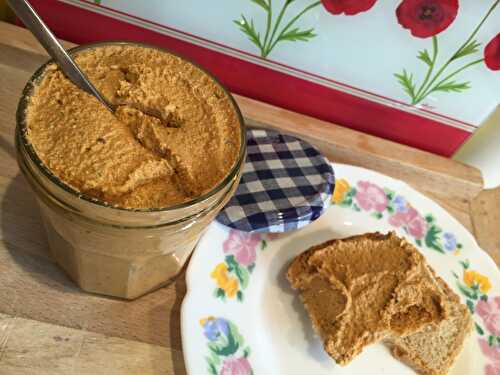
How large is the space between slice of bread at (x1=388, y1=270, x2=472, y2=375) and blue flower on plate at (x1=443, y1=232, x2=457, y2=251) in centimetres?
15

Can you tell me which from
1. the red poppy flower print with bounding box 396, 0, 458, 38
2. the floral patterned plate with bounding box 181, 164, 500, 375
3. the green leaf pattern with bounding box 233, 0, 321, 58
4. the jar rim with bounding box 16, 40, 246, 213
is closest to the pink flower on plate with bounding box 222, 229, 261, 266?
the floral patterned plate with bounding box 181, 164, 500, 375

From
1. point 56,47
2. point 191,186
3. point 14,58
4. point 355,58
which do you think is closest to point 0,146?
point 14,58

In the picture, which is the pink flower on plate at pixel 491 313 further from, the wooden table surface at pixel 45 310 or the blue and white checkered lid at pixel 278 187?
the wooden table surface at pixel 45 310

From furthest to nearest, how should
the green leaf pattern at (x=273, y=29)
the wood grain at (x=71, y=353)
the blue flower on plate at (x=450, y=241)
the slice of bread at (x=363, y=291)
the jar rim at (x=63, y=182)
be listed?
the blue flower on plate at (x=450, y=241) → the green leaf pattern at (x=273, y=29) → the slice of bread at (x=363, y=291) → the wood grain at (x=71, y=353) → the jar rim at (x=63, y=182)

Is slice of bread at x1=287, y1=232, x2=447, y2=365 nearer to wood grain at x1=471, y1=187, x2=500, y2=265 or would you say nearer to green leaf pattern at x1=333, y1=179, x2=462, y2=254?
green leaf pattern at x1=333, y1=179, x2=462, y2=254

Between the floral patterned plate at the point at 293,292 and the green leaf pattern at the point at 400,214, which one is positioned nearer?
the floral patterned plate at the point at 293,292

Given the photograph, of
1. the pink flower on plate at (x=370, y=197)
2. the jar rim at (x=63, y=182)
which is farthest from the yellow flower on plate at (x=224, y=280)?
the pink flower on plate at (x=370, y=197)

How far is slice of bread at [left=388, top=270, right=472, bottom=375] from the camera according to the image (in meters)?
0.81

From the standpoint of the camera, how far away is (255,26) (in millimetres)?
914

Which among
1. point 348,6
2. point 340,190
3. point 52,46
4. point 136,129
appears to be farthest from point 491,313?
point 52,46

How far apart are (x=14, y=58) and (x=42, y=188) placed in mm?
444

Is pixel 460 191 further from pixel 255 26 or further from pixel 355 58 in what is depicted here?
pixel 255 26

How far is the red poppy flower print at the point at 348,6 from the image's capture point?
2.84 ft

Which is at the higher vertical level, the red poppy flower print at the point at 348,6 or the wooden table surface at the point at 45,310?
the red poppy flower print at the point at 348,6
